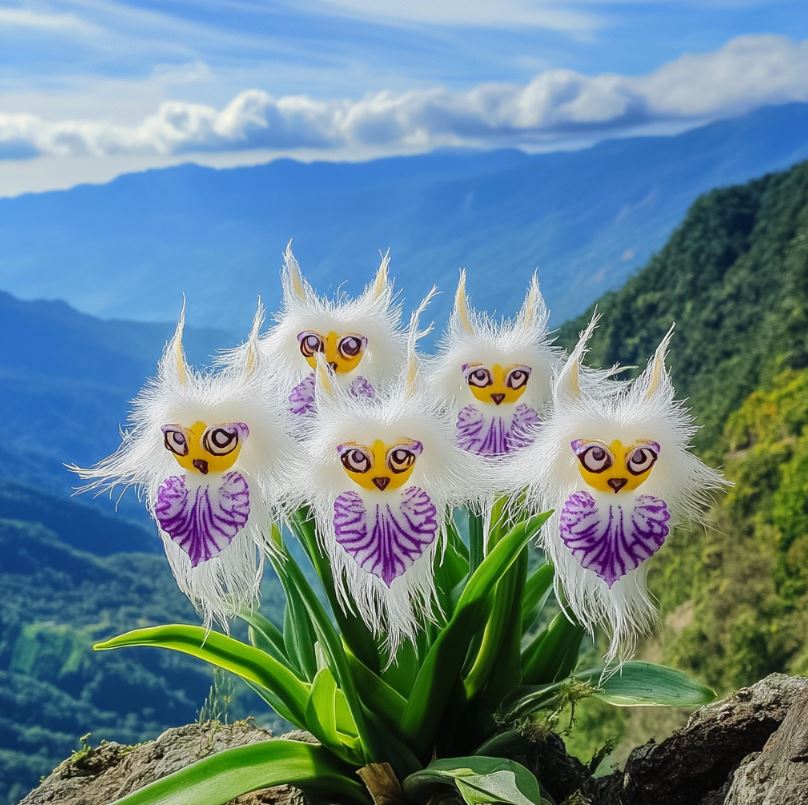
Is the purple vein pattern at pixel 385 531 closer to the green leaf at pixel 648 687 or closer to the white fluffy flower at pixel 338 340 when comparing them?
the white fluffy flower at pixel 338 340

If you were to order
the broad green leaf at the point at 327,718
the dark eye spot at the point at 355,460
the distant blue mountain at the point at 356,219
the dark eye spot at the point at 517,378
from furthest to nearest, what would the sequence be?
the distant blue mountain at the point at 356,219 → the dark eye spot at the point at 517,378 → the broad green leaf at the point at 327,718 → the dark eye spot at the point at 355,460

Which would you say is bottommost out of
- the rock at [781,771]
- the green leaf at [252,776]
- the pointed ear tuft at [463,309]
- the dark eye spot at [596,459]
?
the green leaf at [252,776]

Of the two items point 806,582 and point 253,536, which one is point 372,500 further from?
point 806,582

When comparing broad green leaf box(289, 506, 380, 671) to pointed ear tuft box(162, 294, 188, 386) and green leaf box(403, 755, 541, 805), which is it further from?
pointed ear tuft box(162, 294, 188, 386)

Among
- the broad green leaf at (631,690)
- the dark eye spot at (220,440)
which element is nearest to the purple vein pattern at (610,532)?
the broad green leaf at (631,690)

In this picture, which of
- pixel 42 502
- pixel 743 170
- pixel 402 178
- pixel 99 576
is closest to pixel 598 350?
pixel 99 576

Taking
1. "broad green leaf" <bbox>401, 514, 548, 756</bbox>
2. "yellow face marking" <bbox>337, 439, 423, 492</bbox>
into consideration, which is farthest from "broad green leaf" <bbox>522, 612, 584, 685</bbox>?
"yellow face marking" <bbox>337, 439, 423, 492</bbox>

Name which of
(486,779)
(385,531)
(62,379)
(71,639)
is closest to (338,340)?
(385,531)
